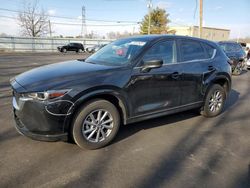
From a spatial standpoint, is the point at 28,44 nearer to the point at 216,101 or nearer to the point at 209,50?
the point at 209,50

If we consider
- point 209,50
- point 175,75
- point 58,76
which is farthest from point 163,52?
point 58,76

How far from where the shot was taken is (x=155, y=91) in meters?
4.11

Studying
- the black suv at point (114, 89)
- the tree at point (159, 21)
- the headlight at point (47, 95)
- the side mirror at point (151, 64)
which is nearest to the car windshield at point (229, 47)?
the black suv at point (114, 89)

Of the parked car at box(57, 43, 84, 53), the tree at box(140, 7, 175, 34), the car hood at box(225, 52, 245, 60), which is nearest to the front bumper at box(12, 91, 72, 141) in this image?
the car hood at box(225, 52, 245, 60)

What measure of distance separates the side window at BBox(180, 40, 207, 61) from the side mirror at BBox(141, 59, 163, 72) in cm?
89

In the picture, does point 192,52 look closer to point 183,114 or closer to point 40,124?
point 183,114

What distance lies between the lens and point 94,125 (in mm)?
3623

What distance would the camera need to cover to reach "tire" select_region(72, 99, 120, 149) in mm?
3424

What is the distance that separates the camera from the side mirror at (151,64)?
3.80m

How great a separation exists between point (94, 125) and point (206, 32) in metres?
60.9

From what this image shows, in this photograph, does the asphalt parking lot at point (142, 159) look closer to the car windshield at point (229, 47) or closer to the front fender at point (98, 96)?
the front fender at point (98, 96)

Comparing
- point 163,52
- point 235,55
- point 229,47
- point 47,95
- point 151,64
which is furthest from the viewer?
point 229,47

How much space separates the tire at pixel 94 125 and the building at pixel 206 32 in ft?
162

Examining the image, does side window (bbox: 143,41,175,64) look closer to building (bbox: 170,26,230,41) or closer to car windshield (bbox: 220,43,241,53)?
car windshield (bbox: 220,43,241,53)
